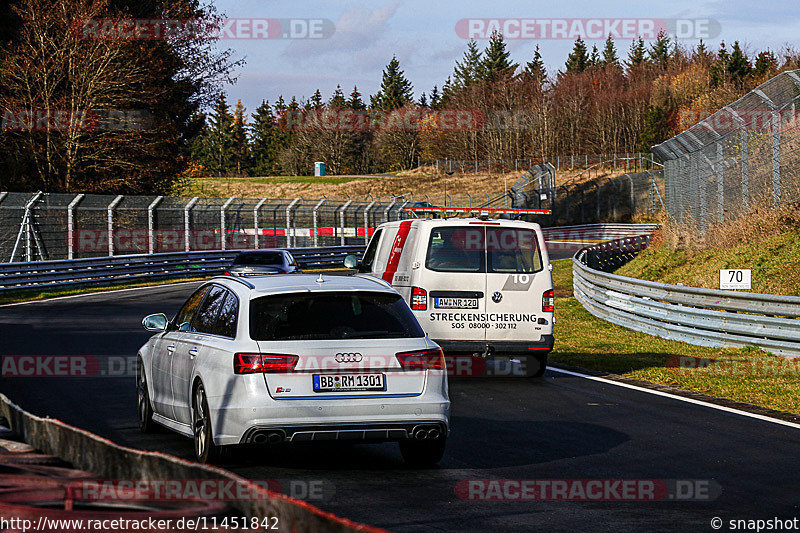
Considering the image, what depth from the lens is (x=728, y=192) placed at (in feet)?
78.9

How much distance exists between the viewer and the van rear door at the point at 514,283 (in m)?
13.8

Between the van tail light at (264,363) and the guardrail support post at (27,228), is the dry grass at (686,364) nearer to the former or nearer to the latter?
the van tail light at (264,363)

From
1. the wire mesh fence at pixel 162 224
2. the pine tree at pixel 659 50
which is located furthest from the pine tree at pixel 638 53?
the wire mesh fence at pixel 162 224

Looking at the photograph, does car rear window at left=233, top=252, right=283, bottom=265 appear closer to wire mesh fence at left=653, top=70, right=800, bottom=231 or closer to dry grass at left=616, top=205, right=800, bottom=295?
dry grass at left=616, top=205, right=800, bottom=295

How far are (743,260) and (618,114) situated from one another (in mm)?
81665

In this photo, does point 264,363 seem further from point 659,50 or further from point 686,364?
point 659,50

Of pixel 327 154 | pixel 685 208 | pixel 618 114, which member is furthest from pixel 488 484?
pixel 327 154

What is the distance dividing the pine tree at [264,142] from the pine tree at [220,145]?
381cm

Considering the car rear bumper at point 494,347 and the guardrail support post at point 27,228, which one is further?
the guardrail support post at point 27,228

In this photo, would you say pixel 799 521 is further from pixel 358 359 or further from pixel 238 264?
pixel 238 264

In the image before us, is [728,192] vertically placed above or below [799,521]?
above

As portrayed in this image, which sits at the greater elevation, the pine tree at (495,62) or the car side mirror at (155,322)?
the pine tree at (495,62)

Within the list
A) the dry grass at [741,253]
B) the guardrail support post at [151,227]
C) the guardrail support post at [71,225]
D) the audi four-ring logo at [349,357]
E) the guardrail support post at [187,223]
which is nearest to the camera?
the audi four-ring logo at [349,357]

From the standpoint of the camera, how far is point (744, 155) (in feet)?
73.5
